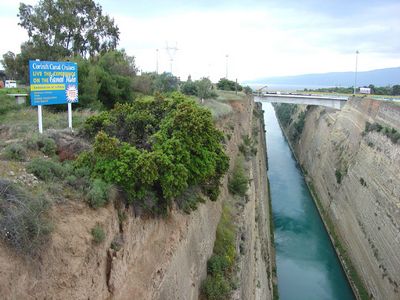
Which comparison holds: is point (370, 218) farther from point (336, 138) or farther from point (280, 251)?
point (336, 138)

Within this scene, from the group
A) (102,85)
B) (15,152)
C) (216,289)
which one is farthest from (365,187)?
(15,152)

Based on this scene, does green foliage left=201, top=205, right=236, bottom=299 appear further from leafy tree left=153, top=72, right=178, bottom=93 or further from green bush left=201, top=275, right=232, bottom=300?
leafy tree left=153, top=72, right=178, bottom=93

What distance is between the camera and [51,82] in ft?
33.3

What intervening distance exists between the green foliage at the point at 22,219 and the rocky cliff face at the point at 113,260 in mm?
144

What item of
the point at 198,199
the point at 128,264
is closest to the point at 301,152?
the point at 198,199

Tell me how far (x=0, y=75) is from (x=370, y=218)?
3022cm

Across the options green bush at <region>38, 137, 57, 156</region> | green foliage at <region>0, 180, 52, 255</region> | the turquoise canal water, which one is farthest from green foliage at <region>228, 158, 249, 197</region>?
green foliage at <region>0, 180, 52, 255</region>

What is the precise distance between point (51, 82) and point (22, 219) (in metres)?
5.18

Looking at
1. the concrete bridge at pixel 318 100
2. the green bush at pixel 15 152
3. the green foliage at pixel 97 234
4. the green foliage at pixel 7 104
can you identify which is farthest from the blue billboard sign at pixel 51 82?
the concrete bridge at pixel 318 100

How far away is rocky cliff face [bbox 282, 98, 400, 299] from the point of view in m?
20.7

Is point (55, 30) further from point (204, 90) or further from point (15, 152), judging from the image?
point (15, 152)

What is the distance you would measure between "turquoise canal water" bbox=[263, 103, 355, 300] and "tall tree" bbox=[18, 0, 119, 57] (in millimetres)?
18007

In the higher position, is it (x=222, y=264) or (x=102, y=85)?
(x=102, y=85)

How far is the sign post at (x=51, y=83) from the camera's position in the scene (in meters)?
9.60
